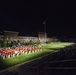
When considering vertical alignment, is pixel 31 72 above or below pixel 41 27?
below

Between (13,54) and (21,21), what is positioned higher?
(21,21)

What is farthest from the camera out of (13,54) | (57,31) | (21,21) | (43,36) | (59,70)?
(57,31)

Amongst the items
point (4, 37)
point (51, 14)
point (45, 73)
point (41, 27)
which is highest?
point (51, 14)

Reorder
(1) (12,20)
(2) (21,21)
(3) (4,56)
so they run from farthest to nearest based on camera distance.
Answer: (2) (21,21) → (1) (12,20) → (3) (4,56)

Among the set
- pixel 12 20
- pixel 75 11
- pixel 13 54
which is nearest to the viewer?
pixel 13 54

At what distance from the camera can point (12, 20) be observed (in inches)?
5340

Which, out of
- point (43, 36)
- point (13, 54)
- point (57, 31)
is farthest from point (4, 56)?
point (57, 31)

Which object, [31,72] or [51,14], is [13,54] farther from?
[51,14]

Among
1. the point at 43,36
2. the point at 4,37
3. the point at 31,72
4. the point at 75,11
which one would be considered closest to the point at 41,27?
the point at 75,11

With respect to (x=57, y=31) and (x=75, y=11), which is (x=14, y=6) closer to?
(x=57, y=31)

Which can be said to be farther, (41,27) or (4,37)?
(41,27)

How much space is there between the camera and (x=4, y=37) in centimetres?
4828

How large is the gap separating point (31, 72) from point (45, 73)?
97 cm

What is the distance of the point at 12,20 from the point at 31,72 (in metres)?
122
